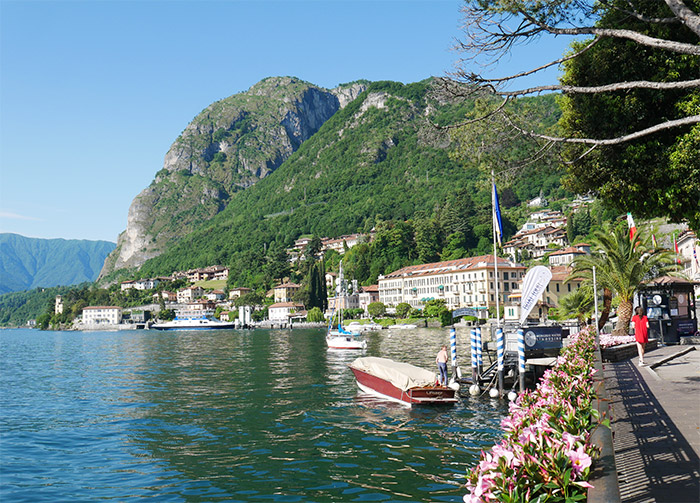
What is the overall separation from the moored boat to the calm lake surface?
47 centimetres

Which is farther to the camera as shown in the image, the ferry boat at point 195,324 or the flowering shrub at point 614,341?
the ferry boat at point 195,324

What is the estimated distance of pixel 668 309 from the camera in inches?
1129

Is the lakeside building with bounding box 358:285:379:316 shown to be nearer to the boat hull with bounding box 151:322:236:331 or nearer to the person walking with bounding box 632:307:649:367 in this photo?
the boat hull with bounding box 151:322:236:331

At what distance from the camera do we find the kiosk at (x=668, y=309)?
92.4ft

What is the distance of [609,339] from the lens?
26344 millimetres

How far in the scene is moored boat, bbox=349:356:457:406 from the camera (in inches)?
866

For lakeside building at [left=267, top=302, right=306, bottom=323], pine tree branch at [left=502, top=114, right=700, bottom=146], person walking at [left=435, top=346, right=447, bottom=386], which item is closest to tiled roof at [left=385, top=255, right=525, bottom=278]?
lakeside building at [left=267, top=302, right=306, bottom=323]

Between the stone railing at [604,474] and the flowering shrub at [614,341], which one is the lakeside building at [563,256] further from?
the stone railing at [604,474]

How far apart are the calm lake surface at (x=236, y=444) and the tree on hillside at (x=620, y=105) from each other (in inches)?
313

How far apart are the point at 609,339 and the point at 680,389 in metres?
13.0

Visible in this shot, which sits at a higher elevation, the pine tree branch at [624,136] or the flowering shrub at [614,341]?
the pine tree branch at [624,136]

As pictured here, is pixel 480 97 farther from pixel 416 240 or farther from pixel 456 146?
pixel 416 240

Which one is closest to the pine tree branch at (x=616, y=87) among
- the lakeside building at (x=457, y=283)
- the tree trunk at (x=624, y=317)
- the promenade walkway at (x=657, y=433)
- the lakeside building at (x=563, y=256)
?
the promenade walkway at (x=657, y=433)

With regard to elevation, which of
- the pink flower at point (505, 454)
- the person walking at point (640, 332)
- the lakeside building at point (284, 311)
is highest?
the pink flower at point (505, 454)
